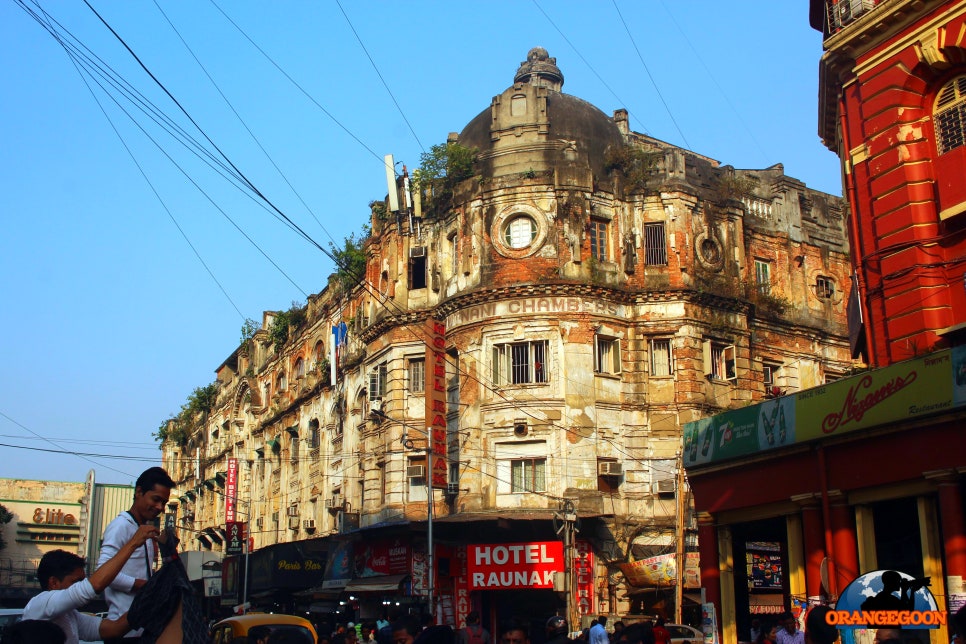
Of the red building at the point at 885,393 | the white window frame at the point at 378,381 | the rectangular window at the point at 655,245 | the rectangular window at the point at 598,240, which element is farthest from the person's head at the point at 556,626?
the white window frame at the point at 378,381

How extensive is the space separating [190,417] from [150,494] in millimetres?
65042

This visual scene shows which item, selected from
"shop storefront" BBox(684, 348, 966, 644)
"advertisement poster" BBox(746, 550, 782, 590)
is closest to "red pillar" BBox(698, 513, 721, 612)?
"shop storefront" BBox(684, 348, 966, 644)

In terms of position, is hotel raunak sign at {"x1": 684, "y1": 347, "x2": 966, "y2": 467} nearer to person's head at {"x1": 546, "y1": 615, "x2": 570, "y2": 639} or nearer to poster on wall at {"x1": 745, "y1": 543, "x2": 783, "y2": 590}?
poster on wall at {"x1": 745, "y1": 543, "x2": 783, "y2": 590}

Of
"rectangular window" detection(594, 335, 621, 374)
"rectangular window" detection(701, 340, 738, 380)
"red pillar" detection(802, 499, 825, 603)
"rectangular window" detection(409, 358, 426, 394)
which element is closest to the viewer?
"red pillar" detection(802, 499, 825, 603)

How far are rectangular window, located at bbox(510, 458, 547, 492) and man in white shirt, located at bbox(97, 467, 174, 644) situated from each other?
82.9 ft

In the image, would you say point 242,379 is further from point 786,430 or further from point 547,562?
point 786,430

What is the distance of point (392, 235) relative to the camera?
122 feet

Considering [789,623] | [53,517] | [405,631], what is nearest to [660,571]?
[789,623]

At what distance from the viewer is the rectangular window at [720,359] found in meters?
33.5

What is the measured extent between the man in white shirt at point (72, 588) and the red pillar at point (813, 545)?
46.0ft

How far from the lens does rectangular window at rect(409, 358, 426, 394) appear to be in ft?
115

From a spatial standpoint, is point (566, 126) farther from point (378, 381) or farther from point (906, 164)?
point (906, 164)

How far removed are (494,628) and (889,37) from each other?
20.8 metres

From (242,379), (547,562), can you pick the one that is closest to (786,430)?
(547,562)
